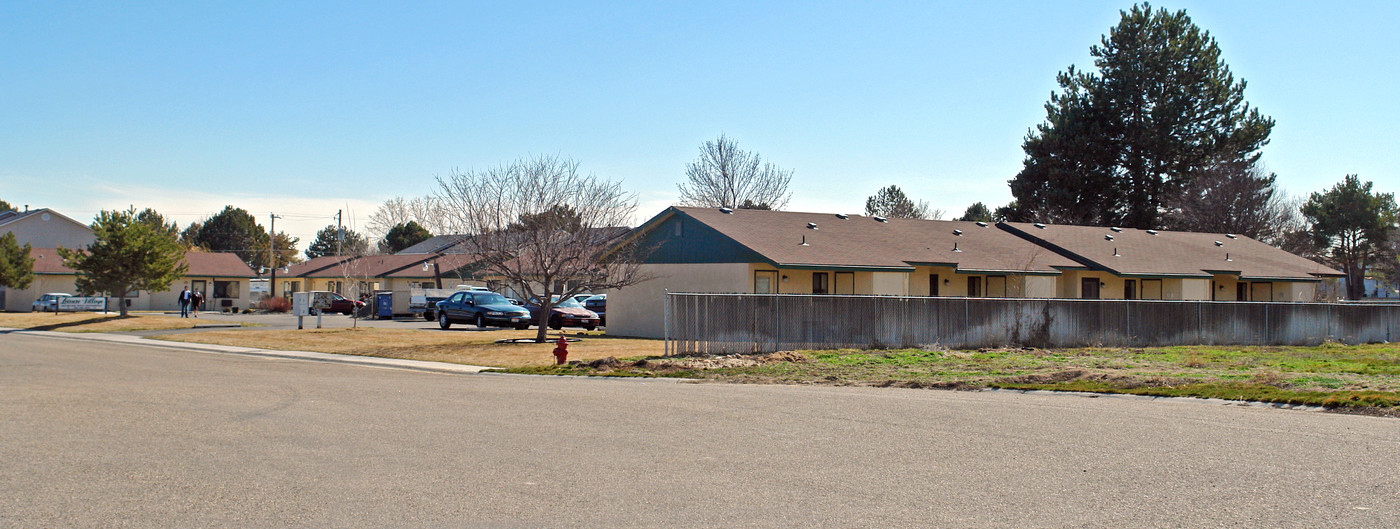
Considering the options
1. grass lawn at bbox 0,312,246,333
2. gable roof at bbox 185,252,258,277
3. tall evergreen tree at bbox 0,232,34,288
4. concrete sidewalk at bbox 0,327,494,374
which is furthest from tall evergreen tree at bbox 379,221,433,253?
concrete sidewalk at bbox 0,327,494,374

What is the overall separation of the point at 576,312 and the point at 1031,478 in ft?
106

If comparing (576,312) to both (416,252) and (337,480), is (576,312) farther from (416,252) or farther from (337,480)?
(416,252)

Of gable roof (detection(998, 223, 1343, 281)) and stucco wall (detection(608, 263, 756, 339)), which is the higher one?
gable roof (detection(998, 223, 1343, 281))

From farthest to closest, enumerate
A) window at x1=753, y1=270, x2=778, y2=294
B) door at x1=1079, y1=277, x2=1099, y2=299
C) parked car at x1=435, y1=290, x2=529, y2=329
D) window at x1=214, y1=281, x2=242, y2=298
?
window at x1=214, y1=281, x2=242, y2=298 → door at x1=1079, y1=277, x2=1099, y2=299 → parked car at x1=435, y1=290, x2=529, y2=329 → window at x1=753, y1=270, x2=778, y2=294

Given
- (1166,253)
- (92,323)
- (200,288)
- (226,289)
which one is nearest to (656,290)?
(1166,253)

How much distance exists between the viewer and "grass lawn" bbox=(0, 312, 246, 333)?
4094cm

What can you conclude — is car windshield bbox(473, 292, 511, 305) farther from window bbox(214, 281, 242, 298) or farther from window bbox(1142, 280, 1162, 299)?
window bbox(214, 281, 242, 298)

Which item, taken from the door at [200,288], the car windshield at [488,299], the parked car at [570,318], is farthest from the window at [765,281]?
the door at [200,288]

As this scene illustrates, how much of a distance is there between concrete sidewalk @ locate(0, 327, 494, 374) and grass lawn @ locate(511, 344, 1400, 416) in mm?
2229

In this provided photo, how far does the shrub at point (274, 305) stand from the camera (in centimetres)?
6069

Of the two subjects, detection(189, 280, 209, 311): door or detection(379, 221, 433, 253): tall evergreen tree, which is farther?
detection(379, 221, 433, 253): tall evergreen tree

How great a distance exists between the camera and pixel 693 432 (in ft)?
37.1

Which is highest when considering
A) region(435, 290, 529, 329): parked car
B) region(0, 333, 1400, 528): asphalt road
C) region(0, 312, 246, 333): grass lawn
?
region(435, 290, 529, 329): parked car

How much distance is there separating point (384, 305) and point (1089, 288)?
3251 cm
